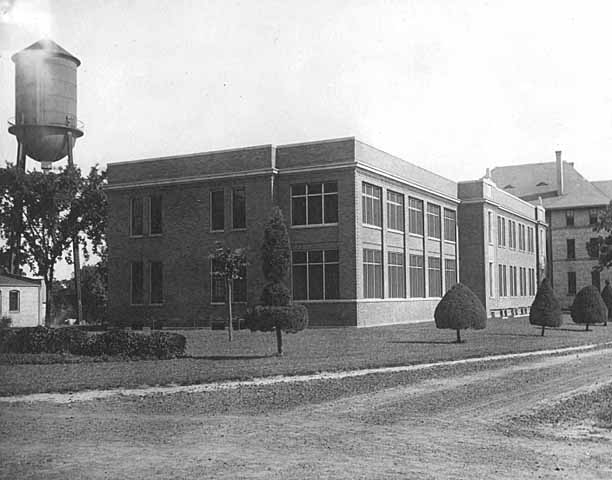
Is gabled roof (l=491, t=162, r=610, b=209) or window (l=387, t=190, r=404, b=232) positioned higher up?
gabled roof (l=491, t=162, r=610, b=209)

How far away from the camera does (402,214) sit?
146ft

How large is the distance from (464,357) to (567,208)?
202ft

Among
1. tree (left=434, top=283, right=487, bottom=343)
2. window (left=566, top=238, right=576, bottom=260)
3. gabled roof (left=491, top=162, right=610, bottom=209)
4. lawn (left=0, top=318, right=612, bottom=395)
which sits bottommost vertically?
lawn (left=0, top=318, right=612, bottom=395)

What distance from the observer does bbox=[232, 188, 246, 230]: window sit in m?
40.5

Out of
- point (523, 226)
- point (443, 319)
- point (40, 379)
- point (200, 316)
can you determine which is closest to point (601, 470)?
point (40, 379)

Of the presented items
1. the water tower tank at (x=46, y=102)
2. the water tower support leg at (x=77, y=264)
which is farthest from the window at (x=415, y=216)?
the water tower tank at (x=46, y=102)

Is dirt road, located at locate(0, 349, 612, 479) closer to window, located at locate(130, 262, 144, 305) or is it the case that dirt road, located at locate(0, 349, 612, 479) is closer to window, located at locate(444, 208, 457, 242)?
window, located at locate(130, 262, 144, 305)

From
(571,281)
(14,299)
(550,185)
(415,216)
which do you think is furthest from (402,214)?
(550,185)

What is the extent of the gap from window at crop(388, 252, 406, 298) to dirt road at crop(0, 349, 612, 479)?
26.9 meters

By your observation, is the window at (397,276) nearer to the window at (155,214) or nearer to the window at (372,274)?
the window at (372,274)

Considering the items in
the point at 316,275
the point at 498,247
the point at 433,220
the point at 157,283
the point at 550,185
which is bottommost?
the point at 157,283

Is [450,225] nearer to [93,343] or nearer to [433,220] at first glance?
[433,220]

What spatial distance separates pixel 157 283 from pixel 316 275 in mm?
9472

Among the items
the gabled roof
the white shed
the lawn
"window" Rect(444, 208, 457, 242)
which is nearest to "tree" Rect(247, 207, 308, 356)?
the lawn
